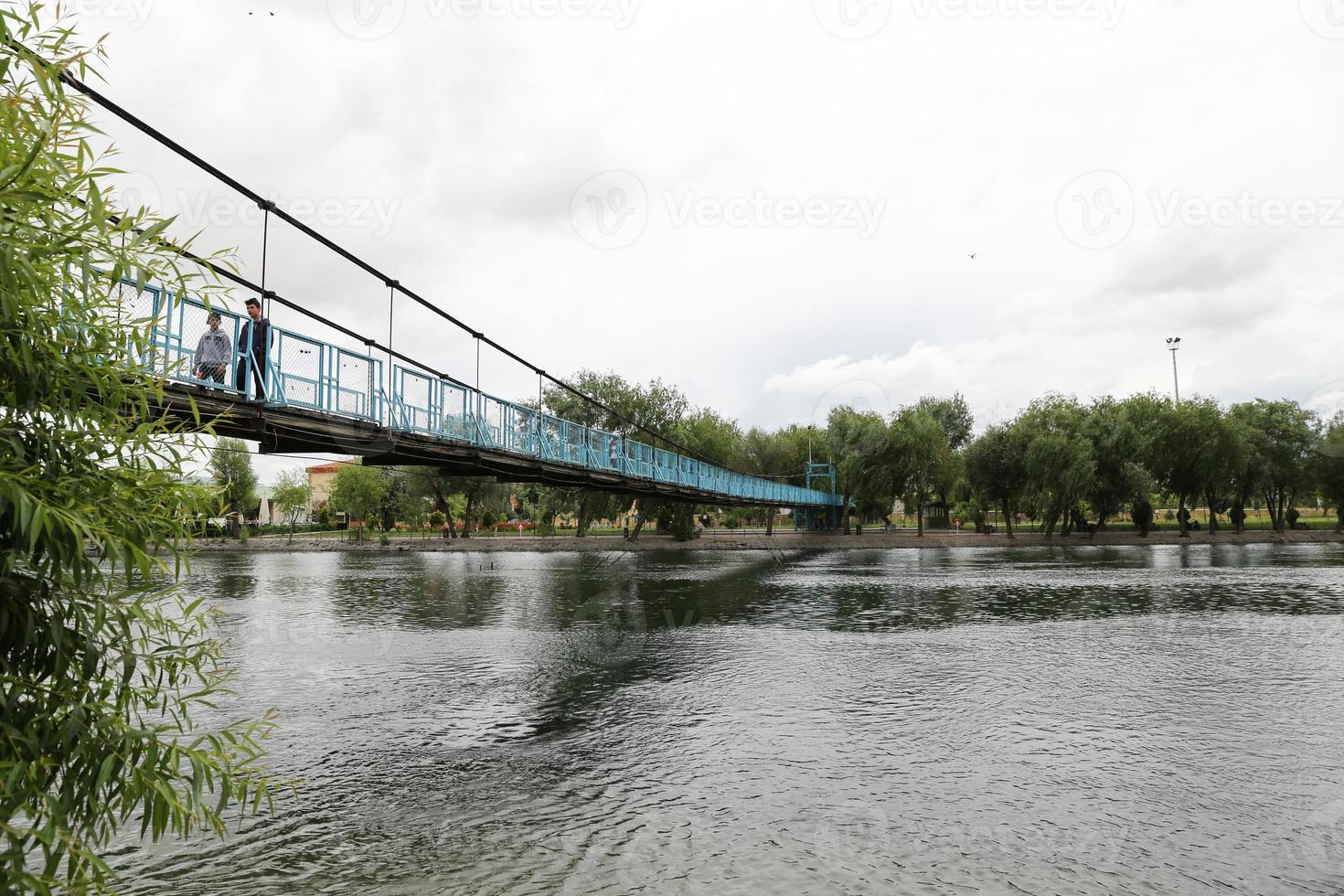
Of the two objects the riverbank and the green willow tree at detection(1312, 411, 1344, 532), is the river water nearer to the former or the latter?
the riverbank

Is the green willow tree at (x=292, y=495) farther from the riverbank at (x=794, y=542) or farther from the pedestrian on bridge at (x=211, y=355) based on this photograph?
the pedestrian on bridge at (x=211, y=355)

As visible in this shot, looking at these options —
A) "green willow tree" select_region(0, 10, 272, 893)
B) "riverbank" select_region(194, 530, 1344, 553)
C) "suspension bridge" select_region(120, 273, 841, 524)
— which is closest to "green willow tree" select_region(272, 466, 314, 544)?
"riverbank" select_region(194, 530, 1344, 553)

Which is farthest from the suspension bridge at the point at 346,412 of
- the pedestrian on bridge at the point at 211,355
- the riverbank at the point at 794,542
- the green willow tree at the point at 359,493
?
the green willow tree at the point at 359,493

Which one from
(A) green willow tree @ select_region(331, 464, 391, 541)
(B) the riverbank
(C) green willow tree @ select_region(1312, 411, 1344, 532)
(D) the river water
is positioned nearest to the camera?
(D) the river water

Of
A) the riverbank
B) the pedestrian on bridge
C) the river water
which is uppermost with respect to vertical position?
the pedestrian on bridge

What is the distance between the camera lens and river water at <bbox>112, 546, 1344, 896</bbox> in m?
6.79

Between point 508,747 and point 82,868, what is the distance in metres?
7.68

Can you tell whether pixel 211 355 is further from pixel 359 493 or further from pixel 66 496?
pixel 359 493

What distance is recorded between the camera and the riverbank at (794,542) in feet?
200

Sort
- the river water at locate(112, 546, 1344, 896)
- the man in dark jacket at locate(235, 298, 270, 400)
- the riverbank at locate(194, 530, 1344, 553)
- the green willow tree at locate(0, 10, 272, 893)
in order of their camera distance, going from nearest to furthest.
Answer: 1. the green willow tree at locate(0, 10, 272, 893)
2. the river water at locate(112, 546, 1344, 896)
3. the man in dark jacket at locate(235, 298, 270, 400)
4. the riverbank at locate(194, 530, 1344, 553)

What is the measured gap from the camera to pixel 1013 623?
66.4 feet

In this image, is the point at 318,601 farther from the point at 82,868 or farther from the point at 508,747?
the point at 82,868

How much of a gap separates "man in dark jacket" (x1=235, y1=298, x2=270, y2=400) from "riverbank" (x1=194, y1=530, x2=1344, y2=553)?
52.4m

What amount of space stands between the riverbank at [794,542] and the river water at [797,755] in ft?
139
